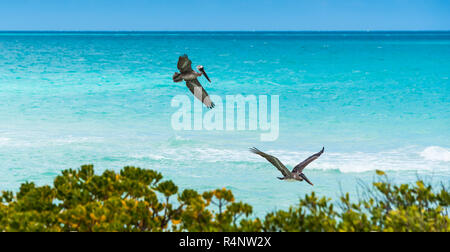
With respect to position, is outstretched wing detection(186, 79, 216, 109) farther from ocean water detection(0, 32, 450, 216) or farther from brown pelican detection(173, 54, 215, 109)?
ocean water detection(0, 32, 450, 216)

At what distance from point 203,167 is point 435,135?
30.7 ft

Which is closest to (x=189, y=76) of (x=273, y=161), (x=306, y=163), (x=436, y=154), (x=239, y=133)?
(x=306, y=163)

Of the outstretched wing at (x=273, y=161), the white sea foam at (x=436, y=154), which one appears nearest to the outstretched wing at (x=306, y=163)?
the outstretched wing at (x=273, y=161)

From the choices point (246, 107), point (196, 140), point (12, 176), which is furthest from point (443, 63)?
point (12, 176)

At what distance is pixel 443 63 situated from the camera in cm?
4362

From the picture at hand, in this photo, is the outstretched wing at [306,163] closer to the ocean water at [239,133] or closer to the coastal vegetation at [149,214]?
the coastal vegetation at [149,214]

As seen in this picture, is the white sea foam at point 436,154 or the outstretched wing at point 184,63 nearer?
the outstretched wing at point 184,63

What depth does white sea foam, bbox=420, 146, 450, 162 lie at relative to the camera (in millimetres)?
13703

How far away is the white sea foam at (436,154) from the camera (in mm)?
13703

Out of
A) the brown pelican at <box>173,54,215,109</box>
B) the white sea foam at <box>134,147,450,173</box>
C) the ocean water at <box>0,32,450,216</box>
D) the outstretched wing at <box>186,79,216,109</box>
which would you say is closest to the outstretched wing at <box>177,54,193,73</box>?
the brown pelican at <box>173,54,215,109</box>

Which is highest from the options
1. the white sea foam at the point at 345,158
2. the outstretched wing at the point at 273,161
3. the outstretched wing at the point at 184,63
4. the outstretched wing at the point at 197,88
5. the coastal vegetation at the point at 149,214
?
the outstretched wing at the point at 184,63

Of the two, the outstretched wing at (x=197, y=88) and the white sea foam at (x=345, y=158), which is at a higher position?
the outstretched wing at (x=197, y=88)

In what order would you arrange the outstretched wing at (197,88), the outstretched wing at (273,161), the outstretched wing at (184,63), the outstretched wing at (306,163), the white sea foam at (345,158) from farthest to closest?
the white sea foam at (345,158), the outstretched wing at (197,88), the outstretched wing at (184,63), the outstretched wing at (306,163), the outstretched wing at (273,161)

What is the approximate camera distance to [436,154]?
46.9 feet
